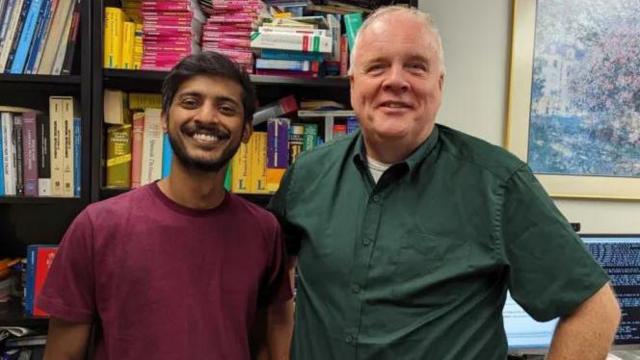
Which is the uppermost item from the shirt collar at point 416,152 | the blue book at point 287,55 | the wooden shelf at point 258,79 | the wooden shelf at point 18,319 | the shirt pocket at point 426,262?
the blue book at point 287,55

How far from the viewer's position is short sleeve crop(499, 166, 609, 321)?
3.25 ft

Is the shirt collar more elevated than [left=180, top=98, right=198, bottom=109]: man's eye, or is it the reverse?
[left=180, top=98, right=198, bottom=109]: man's eye

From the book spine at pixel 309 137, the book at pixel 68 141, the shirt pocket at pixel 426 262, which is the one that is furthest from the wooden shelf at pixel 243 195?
the shirt pocket at pixel 426 262

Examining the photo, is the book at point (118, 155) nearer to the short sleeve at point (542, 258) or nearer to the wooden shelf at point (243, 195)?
the wooden shelf at point (243, 195)

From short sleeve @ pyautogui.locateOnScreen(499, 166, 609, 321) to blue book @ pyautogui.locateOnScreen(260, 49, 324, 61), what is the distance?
866 mm

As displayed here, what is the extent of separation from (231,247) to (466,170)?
54 centimetres

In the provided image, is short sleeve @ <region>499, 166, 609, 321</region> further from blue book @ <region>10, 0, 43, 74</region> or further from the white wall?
blue book @ <region>10, 0, 43, 74</region>

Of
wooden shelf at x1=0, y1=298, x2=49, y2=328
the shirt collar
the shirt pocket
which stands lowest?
wooden shelf at x1=0, y1=298, x2=49, y2=328

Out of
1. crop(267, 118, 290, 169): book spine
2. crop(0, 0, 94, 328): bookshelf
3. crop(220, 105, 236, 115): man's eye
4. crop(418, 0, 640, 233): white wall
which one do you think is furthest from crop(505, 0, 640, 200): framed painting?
crop(0, 0, 94, 328): bookshelf

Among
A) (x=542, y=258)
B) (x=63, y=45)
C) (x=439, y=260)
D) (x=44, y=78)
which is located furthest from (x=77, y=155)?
(x=542, y=258)

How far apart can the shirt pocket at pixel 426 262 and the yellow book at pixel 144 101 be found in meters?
1.03

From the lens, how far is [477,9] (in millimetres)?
2025

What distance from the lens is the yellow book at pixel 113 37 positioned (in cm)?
163

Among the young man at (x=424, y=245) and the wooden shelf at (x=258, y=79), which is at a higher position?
the wooden shelf at (x=258, y=79)
